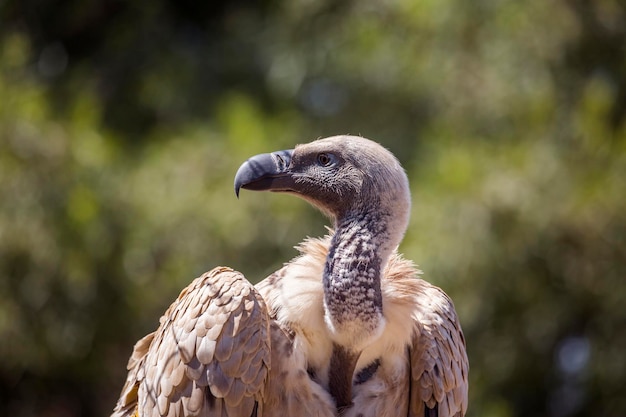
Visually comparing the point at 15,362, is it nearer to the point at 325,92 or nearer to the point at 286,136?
the point at 286,136

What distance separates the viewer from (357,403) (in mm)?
3299

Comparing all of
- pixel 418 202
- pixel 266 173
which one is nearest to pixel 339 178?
pixel 266 173

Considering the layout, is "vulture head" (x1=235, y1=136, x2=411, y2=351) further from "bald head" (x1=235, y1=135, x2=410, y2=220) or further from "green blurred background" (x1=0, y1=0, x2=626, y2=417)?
"green blurred background" (x1=0, y1=0, x2=626, y2=417)

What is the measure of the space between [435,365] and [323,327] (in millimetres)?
453

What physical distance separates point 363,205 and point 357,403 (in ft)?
2.21

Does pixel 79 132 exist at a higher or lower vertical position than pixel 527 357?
higher

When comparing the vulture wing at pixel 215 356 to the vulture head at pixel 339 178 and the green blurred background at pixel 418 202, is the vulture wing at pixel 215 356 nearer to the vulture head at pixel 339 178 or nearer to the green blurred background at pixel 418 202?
the vulture head at pixel 339 178

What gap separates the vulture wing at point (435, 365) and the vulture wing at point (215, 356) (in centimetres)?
54

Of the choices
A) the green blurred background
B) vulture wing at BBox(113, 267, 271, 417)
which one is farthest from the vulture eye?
the green blurred background

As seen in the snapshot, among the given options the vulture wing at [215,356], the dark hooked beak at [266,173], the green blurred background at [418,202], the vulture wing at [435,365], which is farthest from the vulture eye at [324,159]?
the green blurred background at [418,202]

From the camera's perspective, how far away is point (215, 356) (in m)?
3.14

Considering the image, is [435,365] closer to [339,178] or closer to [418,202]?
[339,178]

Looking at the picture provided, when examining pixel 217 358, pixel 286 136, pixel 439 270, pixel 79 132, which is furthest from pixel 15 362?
pixel 217 358

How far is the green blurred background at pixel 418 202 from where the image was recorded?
650 centimetres
